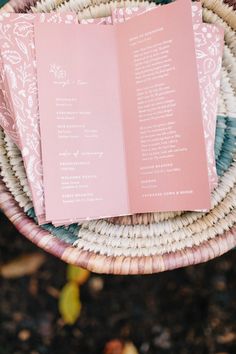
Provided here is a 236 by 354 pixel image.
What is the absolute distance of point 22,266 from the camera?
107 cm

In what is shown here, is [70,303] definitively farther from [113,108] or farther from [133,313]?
[113,108]

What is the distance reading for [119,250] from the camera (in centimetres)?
70

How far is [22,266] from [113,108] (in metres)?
0.52

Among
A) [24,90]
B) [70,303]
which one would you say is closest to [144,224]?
[24,90]

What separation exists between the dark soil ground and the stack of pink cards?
39cm

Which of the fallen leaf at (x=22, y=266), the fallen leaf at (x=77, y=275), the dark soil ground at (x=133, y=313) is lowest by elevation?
the dark soil ground at (x=133, y=313)

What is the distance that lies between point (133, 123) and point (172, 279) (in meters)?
0.47

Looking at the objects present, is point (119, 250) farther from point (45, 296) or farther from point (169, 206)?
point (45, 296)

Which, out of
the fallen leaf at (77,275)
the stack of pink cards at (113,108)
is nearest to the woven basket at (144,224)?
the stack of pink cards at (113,108)

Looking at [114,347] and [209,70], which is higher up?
[209,70]

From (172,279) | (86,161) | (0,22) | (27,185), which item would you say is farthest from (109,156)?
(172,279)

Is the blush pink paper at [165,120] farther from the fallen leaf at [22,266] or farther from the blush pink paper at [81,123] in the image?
the fallen leaf at [22,266]

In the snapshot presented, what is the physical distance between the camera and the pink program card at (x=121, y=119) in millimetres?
693

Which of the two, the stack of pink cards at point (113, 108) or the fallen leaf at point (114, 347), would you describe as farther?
the fallen leaf at point (114, 347)
